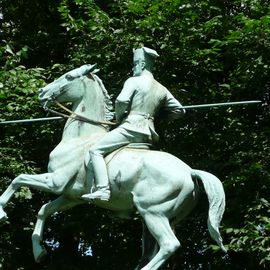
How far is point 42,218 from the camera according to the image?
9352mm

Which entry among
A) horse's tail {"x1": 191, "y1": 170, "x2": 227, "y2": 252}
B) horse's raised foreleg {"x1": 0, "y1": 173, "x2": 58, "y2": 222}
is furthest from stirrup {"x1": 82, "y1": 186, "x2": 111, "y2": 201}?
horse's tail {"x1": 191, "y1": 170, "x2": 227, "y2": 252}

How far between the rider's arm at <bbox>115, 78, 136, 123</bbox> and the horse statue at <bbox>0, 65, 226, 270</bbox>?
10.4 inches

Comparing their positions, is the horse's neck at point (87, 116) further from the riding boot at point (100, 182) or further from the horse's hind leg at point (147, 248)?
the horse's hind leg at point (147, 248)

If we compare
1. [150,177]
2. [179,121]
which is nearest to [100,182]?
[150,177]

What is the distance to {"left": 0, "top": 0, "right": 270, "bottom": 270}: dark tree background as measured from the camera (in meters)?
13.5

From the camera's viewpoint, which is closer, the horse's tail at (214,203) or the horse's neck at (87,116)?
the horse's tail at (214,203)

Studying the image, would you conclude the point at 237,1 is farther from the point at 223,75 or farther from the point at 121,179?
the point at 121,179

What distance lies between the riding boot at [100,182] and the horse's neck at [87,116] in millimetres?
550

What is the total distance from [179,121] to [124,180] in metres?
5.62

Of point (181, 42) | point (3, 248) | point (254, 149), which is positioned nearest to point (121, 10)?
point (181, 42)

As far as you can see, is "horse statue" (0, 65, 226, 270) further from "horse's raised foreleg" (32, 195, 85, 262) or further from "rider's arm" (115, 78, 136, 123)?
"rider's arm" (115, 78, 136, 123)

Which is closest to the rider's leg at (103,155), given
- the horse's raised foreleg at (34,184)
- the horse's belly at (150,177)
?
the horse's belly at (150,177)

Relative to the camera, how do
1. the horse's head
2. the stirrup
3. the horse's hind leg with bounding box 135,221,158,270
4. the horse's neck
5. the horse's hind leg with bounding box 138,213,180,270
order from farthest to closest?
the horse's head < the horse's neck < the horse's hind leg with bounding box 135,221,158,270 < the stirrup < the horse's hind leg with bounding box 138,213,180,270

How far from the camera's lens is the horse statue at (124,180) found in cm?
884
